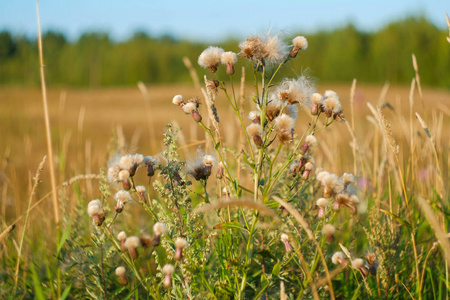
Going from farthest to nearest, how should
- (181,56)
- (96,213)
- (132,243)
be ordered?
1. (181,56)
2. (96,213)
3. (132,243)

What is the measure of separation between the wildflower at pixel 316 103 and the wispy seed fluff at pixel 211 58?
233 mm

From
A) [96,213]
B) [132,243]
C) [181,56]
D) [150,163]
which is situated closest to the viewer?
[132,243]

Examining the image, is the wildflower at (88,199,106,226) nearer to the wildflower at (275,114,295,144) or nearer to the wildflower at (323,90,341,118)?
the wildflower at (275,114,295,144)

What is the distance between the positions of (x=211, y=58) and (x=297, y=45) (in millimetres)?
199

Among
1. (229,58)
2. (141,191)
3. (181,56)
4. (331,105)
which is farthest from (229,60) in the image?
(181,56)

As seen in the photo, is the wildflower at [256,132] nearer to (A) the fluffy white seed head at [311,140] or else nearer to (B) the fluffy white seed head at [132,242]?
(A) the fluffy white seed head at [311,140]

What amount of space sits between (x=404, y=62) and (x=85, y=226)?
54.1 ft

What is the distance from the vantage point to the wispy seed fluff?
3.32 ft

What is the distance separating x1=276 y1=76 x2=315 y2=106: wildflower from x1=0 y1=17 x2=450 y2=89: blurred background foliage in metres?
13.4

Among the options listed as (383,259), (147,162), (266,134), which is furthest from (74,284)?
(383,259)

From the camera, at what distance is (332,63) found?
16484mm

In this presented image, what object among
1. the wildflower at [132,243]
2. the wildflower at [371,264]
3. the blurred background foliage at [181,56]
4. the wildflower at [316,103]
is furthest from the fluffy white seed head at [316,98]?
the blurred background foliage at [181,56]

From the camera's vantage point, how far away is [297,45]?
1.02 meters

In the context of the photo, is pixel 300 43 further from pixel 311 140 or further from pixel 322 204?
pixel 322 204
